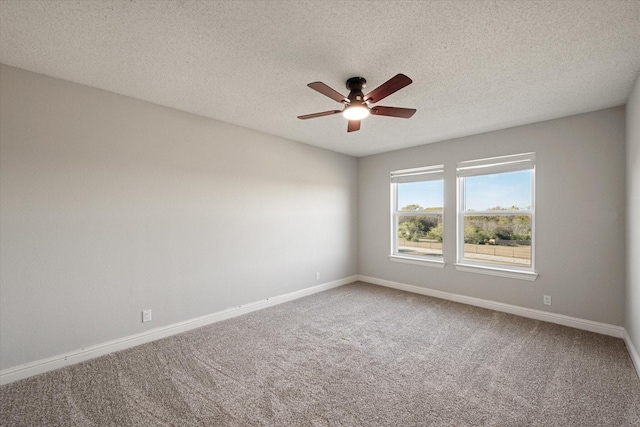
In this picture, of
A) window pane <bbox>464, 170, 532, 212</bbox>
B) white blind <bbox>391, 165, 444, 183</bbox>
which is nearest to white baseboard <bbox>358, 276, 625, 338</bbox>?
window pane <bbox>464, 170, 532, 212</bbox>

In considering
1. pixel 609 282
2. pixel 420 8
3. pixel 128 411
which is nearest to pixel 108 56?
pixel 420 8

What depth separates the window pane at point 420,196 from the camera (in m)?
4.54

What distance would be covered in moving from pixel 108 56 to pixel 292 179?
2598 millimetres

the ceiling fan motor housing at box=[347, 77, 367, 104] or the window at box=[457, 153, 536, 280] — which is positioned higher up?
the ceiling fan motor housing at box=[347, 77, 367, 104]

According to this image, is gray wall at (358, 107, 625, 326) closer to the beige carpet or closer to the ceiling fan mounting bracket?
the beige carpet

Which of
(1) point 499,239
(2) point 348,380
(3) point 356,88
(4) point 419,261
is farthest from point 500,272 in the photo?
(3) point 356,88

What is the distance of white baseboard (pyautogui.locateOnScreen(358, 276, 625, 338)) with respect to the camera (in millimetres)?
3046

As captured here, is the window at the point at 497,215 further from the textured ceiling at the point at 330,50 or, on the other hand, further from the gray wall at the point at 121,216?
the gray wall at the point at 121,216

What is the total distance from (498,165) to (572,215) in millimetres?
1018

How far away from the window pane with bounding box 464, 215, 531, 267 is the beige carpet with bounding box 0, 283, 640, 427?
873 mm

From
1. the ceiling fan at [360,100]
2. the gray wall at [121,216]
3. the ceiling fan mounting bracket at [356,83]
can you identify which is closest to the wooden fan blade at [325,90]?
the ceiling fan at [360,100]

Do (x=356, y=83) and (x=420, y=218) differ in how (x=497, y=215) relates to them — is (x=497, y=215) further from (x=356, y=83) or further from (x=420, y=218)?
(x=356, y=83)

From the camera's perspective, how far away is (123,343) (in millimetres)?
2725

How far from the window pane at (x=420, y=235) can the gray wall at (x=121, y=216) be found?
2041mm
